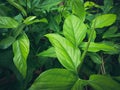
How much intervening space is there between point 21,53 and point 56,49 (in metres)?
0.11

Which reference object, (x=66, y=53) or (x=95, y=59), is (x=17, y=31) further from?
(x=95, y=59)

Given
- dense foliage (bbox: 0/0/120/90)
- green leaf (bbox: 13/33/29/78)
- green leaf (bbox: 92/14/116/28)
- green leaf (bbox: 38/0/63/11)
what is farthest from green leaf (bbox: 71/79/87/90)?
green leaf (bbox: 38/0/63/11)

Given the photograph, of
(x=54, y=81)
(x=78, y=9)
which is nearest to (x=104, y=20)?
(x=78, y=9)

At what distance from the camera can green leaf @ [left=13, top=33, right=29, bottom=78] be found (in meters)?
0.54

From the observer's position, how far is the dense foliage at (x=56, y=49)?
0.47 metres

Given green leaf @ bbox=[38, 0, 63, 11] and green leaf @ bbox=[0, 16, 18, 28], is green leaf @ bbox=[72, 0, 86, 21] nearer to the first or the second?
green leaf @ bbox=[38, 0, 63, 11]

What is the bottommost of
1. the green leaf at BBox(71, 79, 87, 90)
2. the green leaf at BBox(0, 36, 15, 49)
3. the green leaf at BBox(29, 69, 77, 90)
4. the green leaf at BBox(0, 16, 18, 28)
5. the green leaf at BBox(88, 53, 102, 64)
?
the green leaf at BBox(88, 53, 102, 64)

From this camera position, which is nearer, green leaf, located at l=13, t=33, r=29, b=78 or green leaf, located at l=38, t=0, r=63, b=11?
green leaf, located at l=13, t=33, r=29, b=78

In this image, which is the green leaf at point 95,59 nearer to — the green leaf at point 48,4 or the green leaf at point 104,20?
the green leaf at point 104,20

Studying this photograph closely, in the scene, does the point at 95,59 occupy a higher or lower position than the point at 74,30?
lower

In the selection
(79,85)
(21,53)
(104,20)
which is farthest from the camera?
(104,20)

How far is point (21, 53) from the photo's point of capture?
560 millimetres

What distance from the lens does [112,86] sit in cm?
46

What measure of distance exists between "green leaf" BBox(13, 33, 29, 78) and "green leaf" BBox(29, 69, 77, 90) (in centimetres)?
8
